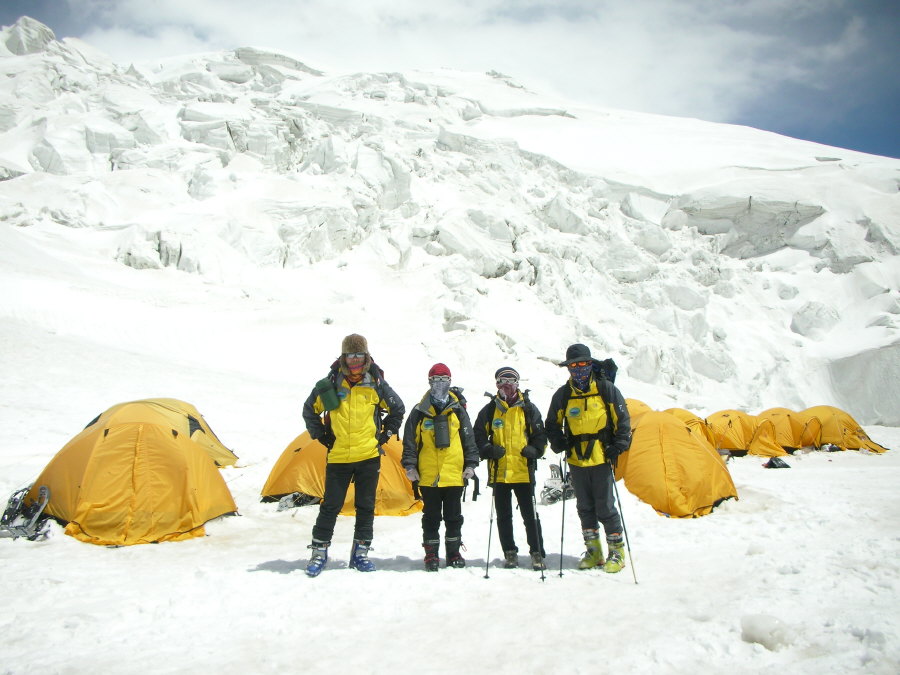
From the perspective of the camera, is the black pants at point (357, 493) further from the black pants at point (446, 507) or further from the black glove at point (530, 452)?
the black glove at point (530, 452)

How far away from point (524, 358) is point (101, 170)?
112 ft

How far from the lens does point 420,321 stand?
1143 inches

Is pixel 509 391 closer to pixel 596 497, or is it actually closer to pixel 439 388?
pixel 439 388

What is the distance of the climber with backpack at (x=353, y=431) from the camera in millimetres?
4719

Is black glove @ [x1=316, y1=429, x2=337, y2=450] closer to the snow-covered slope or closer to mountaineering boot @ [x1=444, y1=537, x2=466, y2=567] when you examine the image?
mountaineering boot @ [x1=444, y1=537, x2=466, y2=567]

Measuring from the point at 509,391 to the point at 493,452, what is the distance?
0.62 meters

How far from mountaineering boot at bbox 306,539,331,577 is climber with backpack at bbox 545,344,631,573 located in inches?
89.2

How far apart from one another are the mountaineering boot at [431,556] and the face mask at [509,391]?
1486 millimetres

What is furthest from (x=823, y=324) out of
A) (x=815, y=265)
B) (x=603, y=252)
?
(x=603, y=252)

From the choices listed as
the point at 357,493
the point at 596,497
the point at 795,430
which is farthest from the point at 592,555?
the point at 795,430

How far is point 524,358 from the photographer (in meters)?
27.2

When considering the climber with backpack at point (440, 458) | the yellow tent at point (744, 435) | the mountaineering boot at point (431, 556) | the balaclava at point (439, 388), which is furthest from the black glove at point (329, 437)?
the yellow tent at point (744, 435)

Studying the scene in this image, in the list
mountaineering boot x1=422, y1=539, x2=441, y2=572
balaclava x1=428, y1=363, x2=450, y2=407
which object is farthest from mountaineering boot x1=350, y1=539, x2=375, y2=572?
balaclava x1=428, y1=363, x2=450, y2=407

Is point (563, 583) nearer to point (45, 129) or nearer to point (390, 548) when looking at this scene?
point (390, 548)
